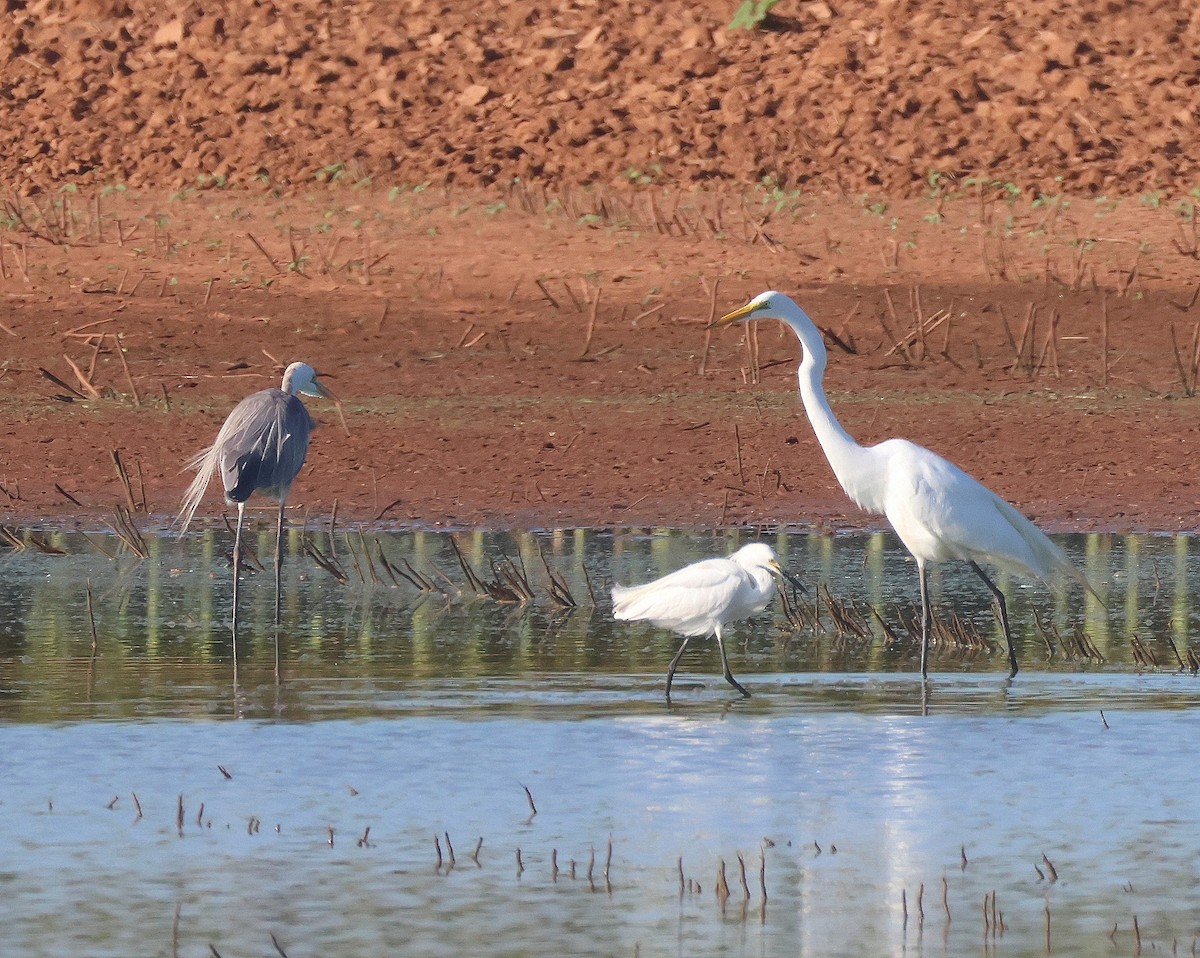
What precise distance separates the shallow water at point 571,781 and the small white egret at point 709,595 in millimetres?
246

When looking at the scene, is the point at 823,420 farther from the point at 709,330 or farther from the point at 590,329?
the point at 590,329

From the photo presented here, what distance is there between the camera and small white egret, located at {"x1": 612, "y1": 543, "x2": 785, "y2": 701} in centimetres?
852

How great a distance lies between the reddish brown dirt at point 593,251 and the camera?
46.6ft

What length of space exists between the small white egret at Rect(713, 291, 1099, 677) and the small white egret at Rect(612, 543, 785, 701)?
97 centimetres

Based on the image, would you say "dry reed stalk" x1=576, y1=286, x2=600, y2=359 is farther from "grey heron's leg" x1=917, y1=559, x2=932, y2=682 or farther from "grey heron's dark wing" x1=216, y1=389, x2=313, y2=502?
"grey heron's leg" x1=917, y1=559, x2=932, y2=682

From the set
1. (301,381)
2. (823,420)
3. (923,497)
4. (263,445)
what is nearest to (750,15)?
(301,381)

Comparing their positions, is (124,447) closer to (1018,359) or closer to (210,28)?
(1018,359)

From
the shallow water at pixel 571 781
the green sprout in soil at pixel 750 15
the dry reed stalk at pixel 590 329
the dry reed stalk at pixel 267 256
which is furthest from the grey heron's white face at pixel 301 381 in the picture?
the green sprout in soil at pixel 750 15

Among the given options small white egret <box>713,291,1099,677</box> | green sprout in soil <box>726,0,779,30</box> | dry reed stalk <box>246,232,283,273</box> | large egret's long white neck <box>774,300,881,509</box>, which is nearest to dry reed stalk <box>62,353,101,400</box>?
dry reed stalk <box>246,232,283,273</box>

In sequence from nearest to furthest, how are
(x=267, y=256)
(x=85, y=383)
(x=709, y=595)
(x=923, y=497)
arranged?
(x=709, y=595)
(x=923, y=497)
(x=85, y=383)
(x=267, y=256)

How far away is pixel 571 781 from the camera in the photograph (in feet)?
23.1

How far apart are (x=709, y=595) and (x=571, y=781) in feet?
5.24

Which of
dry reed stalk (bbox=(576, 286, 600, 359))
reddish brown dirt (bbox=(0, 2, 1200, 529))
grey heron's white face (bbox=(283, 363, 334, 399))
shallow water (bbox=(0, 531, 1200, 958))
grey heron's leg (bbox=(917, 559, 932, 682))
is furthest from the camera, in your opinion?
dry reed stalk (bbox=(576, 286, 600, 359))

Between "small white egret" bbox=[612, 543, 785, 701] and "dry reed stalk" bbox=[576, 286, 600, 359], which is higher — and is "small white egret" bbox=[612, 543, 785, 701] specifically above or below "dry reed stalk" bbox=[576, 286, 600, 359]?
below
